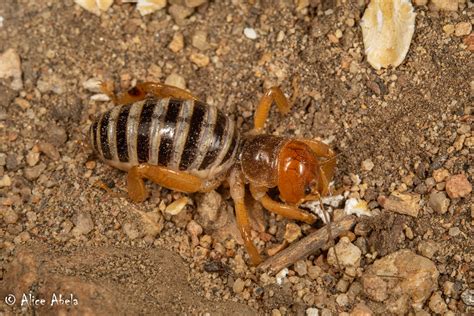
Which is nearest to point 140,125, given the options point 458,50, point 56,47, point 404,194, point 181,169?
point 181,169

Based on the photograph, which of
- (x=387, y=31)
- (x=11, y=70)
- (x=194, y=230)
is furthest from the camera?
(x=11, y=70)

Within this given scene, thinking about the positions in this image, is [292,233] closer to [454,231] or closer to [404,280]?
[404,280]

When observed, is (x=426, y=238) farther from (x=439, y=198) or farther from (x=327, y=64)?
(x=327, y=64)

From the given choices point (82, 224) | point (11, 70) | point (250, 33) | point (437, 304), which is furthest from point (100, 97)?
point (437, 304)

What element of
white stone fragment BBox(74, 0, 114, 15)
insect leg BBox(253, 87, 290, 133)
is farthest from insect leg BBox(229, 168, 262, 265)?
white stone fragment BBox(74, 0, 114, 15)

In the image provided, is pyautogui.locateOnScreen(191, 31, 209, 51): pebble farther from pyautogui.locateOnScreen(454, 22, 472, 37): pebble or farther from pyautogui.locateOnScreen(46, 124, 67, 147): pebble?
pyautogui.locateOnScreen(454, 22, 472, 37): pebble

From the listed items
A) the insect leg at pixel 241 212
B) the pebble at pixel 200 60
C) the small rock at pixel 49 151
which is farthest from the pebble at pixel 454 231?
the small rock at pixel 49 151

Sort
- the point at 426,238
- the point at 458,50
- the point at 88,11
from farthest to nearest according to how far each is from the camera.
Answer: the point at 88,11
the point at 458,50
the point at 426,238
